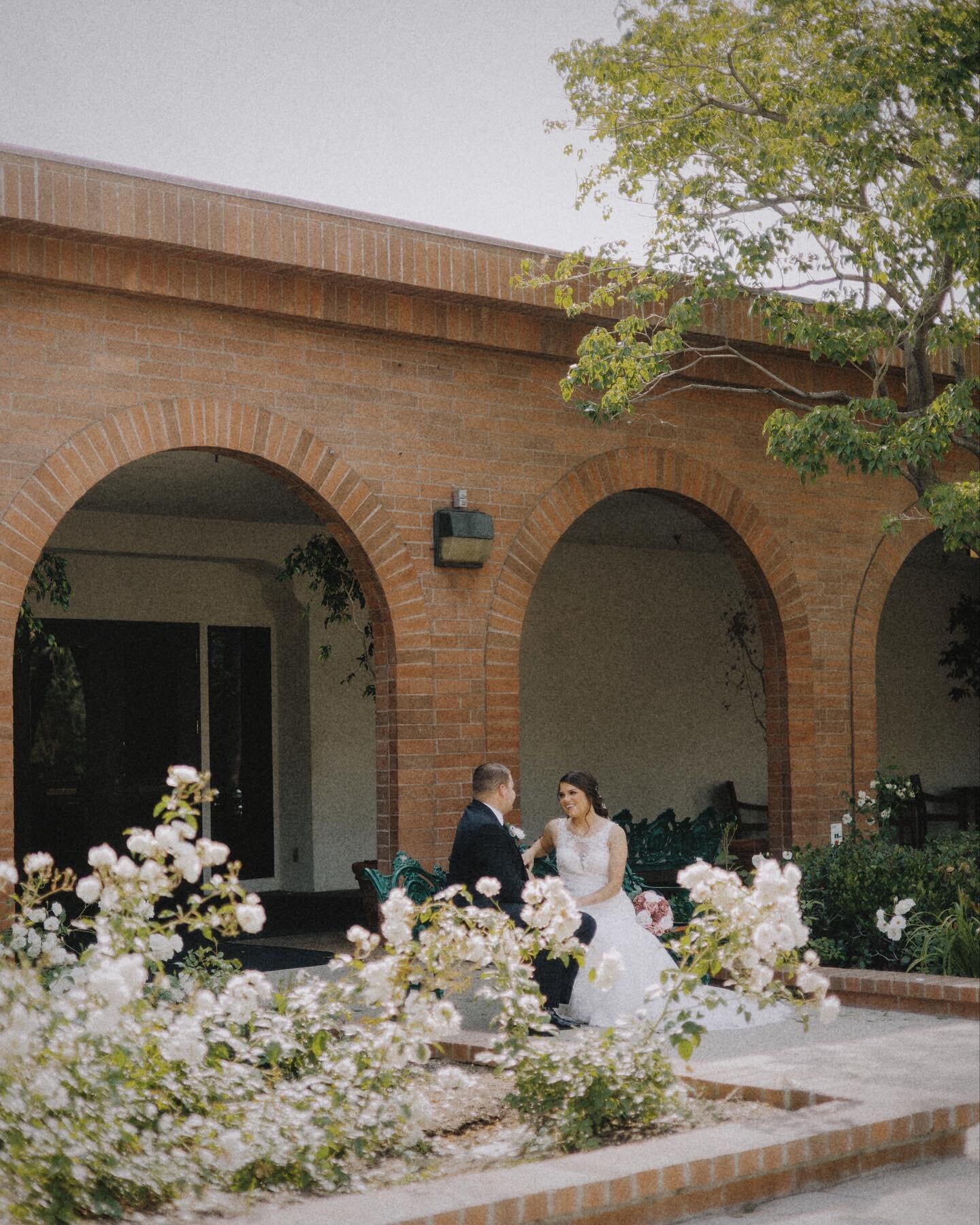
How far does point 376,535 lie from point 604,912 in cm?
252

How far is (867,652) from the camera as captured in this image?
1075 cm

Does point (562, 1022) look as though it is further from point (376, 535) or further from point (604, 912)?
point (376, 535)

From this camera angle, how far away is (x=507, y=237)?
891cm

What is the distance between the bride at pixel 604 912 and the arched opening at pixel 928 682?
9.79m

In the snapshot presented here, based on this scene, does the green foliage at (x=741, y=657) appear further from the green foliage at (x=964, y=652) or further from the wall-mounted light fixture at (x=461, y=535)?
the wall-mounted light fixture at (x=461, y=535)

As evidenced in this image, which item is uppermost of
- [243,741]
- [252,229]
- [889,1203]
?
[252,229]

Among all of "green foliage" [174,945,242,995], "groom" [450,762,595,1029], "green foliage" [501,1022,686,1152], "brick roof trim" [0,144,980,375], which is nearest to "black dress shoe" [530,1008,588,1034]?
"groom" [450,762,595,1029]

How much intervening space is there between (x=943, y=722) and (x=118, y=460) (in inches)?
491

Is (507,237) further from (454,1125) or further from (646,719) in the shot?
(646,719)

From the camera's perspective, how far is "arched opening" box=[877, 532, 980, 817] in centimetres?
1684

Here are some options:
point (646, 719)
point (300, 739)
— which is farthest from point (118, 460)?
point (646, 719)

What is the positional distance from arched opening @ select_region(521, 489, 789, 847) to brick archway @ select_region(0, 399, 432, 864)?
510 centimetres

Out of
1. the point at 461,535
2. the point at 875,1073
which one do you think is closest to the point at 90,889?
the point at 875,1073

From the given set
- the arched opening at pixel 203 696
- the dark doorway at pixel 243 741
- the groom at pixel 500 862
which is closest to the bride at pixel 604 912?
the groom at pixel 500 862
